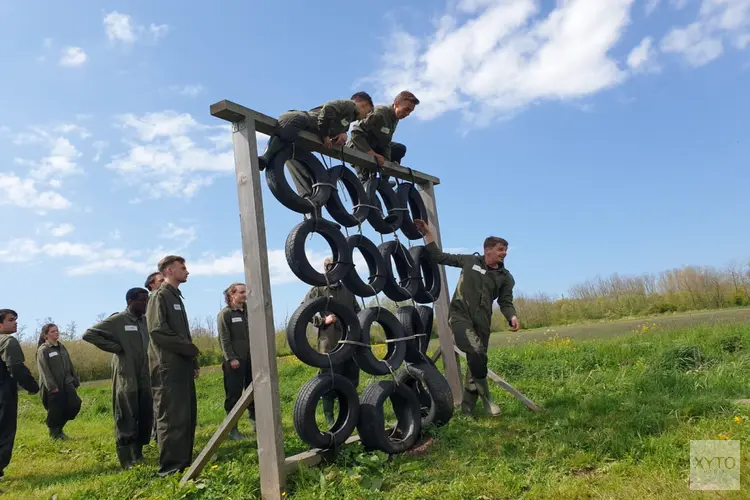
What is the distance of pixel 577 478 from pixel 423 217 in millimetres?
3598

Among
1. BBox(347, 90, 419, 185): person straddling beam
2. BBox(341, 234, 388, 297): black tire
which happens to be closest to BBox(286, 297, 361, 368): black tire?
BBox(341, 234, 388, 297): black tire

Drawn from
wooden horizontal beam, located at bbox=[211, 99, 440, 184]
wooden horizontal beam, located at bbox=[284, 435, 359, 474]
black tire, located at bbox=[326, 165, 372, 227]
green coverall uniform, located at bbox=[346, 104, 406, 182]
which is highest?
green coverall uniform, located at bbox=[346, 104, 406, 182]

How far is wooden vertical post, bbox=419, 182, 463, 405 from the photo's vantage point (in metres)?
6.10

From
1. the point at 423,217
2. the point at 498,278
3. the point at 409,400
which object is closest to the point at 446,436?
the point at 409,400

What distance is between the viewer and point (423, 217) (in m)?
6.46

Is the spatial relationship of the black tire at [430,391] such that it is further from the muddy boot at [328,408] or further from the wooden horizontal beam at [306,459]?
the wooden horizontal beam at [306,459]

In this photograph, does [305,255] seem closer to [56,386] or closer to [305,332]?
[305,332]

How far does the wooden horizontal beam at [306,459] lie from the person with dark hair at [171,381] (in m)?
0.93

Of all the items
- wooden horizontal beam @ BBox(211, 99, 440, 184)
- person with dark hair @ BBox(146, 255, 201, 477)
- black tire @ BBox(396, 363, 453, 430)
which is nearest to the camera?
wooden horizontal beam @ BBox(211, 99, 440, 184)

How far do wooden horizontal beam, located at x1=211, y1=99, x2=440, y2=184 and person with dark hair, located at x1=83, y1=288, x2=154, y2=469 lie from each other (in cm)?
260

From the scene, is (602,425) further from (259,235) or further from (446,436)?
(259,235)

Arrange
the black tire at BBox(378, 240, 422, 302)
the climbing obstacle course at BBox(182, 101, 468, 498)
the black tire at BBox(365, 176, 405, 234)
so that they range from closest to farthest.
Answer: the climbing obstacle course at BBox(182, 101, 468, 498) < the black tire at BBox(378, 240, 422, 302) < the black tire at BBox(365, 176, 405, 234)

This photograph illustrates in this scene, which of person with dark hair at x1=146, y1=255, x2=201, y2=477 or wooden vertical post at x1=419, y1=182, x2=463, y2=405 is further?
wooden vertical post at x1=419, y1=182, x2=463, y2=405

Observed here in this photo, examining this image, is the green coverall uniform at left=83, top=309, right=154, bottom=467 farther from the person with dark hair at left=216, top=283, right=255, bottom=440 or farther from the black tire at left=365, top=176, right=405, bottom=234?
the black tire at left=365, top=176, right=405, bottom=234
